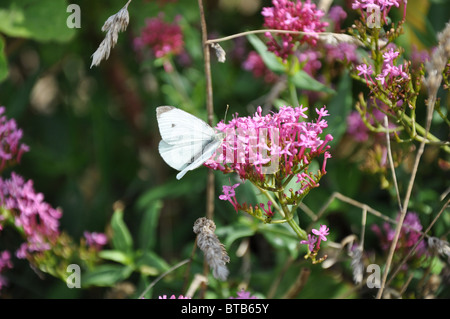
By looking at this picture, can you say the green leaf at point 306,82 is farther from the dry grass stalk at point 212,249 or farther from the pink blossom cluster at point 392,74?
the dry grass stalk at point 212,249

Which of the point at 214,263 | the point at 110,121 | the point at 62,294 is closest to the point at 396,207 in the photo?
the point at 214,263

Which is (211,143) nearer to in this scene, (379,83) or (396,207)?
(379,83)

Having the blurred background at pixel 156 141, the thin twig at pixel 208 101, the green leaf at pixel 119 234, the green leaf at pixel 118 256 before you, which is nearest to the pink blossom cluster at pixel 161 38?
the blurred background at pixel 156 141

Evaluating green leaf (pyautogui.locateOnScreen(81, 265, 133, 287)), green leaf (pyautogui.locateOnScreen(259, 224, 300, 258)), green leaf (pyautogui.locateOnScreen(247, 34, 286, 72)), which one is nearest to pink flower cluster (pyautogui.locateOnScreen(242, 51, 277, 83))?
green leaf (pyautogui.locateOnScreen(247, 34, 286, 72))

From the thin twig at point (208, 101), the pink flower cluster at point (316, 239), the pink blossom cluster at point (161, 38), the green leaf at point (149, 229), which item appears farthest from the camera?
the pink blossom cluster at point (161, 38)

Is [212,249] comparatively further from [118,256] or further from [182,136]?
[118,256]

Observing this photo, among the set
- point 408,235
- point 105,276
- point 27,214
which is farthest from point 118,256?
point 408,235
